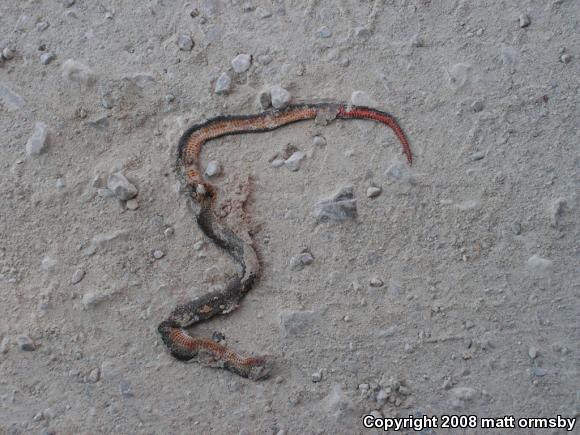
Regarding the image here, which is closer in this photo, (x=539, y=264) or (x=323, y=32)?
(x=539, y=264)

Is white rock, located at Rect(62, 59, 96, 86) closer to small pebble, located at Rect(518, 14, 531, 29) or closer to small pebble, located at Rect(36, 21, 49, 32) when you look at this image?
small pebble, located at Rect(36, 21, 49, 32)

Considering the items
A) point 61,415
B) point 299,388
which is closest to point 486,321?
point 299,388

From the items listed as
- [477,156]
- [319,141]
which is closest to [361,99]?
[319,141]

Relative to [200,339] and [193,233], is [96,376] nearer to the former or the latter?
[200,339]

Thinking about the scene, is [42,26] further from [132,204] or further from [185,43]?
[132,204]

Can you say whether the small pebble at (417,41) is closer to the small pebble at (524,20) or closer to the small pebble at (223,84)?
the small pebble at (524,20)

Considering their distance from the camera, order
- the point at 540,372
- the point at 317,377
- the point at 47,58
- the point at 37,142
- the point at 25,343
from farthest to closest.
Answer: the point at 47,58 < the point at 37,142 < the point at 25,343 < the point at 317,377 < the point at 540,372

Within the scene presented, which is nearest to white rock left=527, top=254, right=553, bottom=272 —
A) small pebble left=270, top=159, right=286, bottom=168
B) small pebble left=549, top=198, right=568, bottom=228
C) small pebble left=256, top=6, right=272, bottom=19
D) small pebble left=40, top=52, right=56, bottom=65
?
small pebble left=549, top=198, right=568, bottom=228
